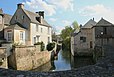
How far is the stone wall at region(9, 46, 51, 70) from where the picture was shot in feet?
79.7

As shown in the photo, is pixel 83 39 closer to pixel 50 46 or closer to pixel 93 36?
pixel 93 36

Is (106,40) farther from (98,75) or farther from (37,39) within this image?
(98,75)

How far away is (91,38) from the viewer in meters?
44.6

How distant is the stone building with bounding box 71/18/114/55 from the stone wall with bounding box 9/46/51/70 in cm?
1317

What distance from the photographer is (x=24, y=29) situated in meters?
37.3

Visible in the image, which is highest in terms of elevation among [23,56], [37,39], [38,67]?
[37,39]

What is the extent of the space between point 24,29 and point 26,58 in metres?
12.0

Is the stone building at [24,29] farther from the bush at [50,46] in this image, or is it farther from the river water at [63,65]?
the river water at [63,65]

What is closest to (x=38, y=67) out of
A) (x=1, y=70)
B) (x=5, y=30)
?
(x=5, y=30)

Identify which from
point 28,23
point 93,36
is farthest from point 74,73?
point 93,36

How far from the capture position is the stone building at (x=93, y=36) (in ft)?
125

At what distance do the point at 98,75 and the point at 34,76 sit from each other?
213 cm

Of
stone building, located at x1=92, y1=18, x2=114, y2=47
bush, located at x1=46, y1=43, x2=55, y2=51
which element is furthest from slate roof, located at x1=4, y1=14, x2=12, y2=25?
stone building, located at x1=92, y1=18, x2=114, y2=47

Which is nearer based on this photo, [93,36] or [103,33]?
[103,33]
